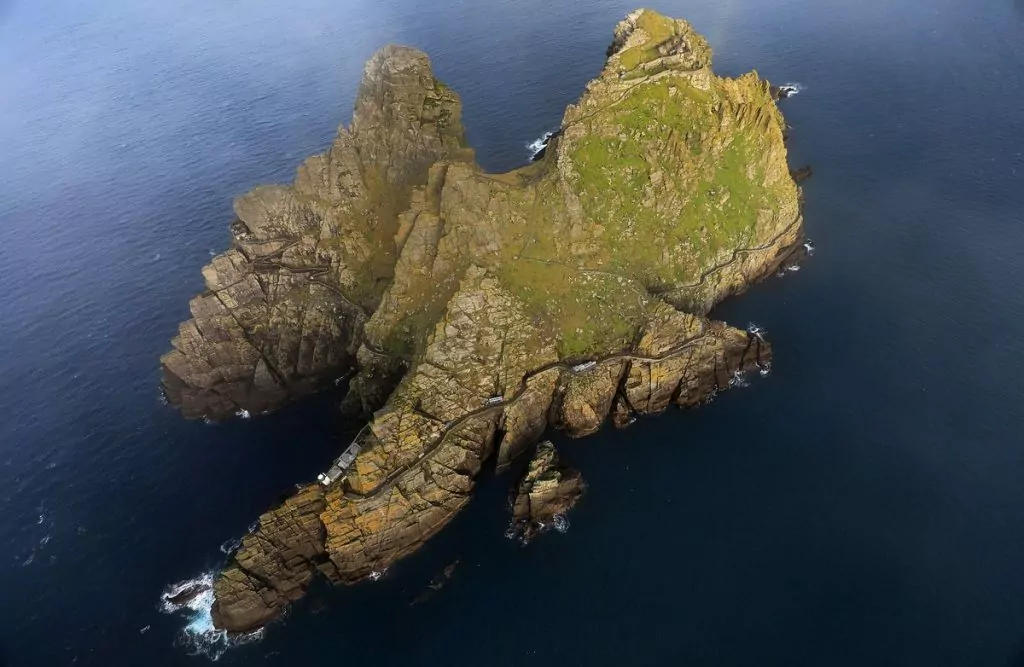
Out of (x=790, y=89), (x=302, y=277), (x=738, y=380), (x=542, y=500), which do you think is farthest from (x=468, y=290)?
(x=790, y=89)

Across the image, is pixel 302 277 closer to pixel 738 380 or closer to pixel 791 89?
pixel 738 380

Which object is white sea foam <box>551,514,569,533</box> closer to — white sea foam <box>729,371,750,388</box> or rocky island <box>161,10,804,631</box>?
rocky island <box>161,10,804,631</box>

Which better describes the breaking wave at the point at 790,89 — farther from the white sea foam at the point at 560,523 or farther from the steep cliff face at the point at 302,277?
the white sea foam at the point at 560,523

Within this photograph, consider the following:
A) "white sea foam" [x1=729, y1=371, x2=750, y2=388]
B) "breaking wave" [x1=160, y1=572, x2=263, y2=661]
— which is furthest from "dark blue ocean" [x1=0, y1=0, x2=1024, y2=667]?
"white sea foam" [x1=729, y1=371, x2=750, y2=388]

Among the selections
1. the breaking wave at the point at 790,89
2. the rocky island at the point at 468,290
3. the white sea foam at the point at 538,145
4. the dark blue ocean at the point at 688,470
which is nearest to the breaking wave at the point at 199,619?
the dark blue ocean at the point at 688,470

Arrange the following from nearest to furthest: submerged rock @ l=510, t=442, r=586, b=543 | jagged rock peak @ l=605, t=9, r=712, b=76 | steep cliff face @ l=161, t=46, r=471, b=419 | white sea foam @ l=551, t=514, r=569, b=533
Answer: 1. white sea foam @ l=551, t=514, r=569, b=533
2. submerged rock @ l=510, t=442, r=586, b=543
3. steep cliff face @ l=161, t=46, r=471, b=419
4. jagged rock peak @ l=605, t=9, r=712, b=76

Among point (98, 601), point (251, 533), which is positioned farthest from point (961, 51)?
Result: point (98, 601)

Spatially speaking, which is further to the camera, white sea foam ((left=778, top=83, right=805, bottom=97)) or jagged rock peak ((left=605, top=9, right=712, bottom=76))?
white sea foam ((left=778, top=83, right=805, bottom=97))
